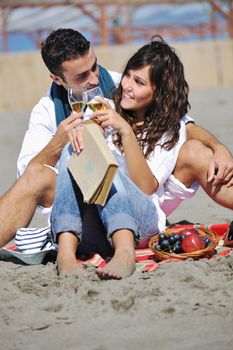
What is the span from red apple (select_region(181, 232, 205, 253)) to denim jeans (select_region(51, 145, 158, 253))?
275 mm

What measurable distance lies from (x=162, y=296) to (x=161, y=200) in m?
1.32

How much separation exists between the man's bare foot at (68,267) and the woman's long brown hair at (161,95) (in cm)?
102

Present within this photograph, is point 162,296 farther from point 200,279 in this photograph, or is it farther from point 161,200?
point 161,200

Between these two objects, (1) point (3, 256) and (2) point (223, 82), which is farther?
(2) point (223, 82)

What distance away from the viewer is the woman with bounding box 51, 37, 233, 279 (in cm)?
427

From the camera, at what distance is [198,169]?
15.7 ft

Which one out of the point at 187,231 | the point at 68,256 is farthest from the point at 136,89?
the point at 68,256

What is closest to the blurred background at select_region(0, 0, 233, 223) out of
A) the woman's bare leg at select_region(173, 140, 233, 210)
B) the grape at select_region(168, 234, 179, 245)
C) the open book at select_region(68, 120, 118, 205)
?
the woman's bare leg at select_region(173, 140, 233, 210)

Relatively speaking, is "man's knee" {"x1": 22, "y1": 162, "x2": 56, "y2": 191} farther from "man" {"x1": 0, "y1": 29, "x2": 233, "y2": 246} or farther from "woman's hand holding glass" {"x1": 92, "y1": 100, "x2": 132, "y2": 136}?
"woman's hand holding glass" {"x1": 92, "y1": 100, "x2": 132, "y2": 136}

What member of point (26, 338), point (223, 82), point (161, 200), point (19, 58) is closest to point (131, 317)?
point (26, 338)

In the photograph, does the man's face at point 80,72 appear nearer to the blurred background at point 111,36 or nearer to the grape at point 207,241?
the grape at point 207,241

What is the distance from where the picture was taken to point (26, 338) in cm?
328

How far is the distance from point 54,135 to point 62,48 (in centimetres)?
73

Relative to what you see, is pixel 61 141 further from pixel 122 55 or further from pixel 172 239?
pixel 122 55
